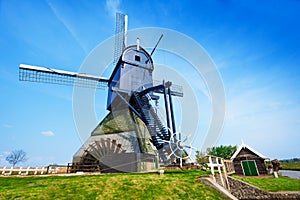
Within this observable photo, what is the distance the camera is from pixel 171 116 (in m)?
13.3

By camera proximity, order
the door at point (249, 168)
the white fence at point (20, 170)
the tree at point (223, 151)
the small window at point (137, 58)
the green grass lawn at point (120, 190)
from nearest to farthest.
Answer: the green grass lawn at point (120, 190) < the white fence at point (20, 170) < the door at point (249, 168) < the small window at point (137, 58) < the tree at point (223, 151)

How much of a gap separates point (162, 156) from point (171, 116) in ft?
10.3

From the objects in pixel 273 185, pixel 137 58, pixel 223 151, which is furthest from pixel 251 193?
pixel 223 151

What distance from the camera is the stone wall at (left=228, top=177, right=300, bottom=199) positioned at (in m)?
7.81

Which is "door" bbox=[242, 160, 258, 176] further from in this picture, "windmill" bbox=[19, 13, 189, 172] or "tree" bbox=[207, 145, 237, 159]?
"tree" bbox=[207, 145, 237, 159]

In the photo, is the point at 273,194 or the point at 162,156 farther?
the point at 162,156

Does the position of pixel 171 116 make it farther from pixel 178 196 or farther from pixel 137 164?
pixel 178 196

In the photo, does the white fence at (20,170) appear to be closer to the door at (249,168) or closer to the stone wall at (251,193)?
the stone wall at (251,193)

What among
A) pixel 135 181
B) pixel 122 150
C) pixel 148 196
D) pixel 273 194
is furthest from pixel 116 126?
pixel 273 194

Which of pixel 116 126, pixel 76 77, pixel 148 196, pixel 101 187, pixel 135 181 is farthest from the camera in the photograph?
pixel 76 77

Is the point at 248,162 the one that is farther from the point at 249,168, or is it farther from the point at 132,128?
the point at 132,128

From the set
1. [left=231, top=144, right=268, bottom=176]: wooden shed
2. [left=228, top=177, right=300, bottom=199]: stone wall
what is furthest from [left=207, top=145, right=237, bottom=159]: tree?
[left=228, top=177, right=300, bottom=199]: stone wall

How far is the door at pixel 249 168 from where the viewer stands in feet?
51.7

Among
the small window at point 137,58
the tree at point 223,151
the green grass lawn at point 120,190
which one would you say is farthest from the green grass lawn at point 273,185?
the tree at point 223,151
